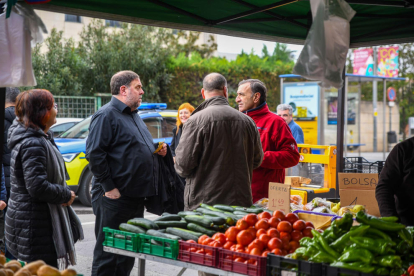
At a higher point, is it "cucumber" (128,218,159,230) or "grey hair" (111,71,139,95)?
"grey hair" (111,71,139,95)

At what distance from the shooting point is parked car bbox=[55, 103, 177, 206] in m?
9.66

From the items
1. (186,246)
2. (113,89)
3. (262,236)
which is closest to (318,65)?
(262,236)

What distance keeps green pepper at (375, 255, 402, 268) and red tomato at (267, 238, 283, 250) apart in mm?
606

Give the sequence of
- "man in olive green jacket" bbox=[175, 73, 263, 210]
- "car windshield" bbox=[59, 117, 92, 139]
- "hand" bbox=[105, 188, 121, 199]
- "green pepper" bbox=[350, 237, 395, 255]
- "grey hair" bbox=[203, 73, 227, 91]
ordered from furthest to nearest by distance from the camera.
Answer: "car windshield" bbox=[59, 117, 92, 139] → "hand" bbox=[105, 188, 121, 199] → "grey hair" bbox=[203, 73, 227, 91] → "man in olive green jacket" bbox=[175, 73, 263, 210] → "green pepper" bbox=[350, 237, 395, 255]

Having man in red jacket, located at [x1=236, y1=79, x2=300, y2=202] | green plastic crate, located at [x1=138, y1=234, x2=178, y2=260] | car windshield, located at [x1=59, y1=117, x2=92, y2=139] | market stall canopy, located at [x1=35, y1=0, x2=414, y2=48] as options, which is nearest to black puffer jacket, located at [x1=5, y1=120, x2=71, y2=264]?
green plastic crate, located at [x1=138, y1=234, x2=178, y2=260]

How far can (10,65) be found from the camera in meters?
2.99

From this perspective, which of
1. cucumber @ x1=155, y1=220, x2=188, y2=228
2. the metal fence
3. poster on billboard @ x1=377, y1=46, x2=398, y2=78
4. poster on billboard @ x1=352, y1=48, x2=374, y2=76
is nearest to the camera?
cucumber @ x1=155, y1=220, x2=188, y2=228

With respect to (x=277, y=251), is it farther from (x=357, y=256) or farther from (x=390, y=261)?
(x=390, y=261)

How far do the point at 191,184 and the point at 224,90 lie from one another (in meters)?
0.91

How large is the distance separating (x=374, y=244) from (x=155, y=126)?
835cm

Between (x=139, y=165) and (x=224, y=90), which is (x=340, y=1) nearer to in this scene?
(x=224, y=90)

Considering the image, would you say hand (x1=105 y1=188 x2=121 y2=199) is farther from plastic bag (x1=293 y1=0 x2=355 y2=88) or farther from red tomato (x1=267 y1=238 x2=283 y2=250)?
plastic bag (x1=293 y1=0 x2=355 y2=88)

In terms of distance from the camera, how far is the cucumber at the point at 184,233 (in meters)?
3.23

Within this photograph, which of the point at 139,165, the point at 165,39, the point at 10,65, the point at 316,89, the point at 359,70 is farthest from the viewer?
the point at 359,70
